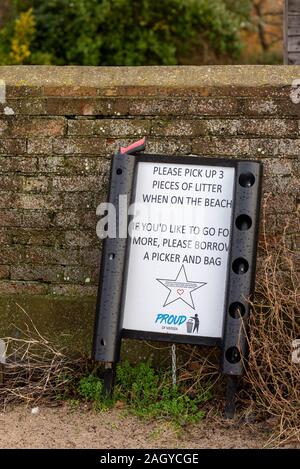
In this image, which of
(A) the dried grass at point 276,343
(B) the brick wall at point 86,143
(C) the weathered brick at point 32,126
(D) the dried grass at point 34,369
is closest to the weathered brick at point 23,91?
(B) the brick wall at point 86,143

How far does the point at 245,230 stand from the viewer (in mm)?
4242

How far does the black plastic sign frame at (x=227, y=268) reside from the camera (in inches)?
166

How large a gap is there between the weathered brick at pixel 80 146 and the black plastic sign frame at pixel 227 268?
0.41m

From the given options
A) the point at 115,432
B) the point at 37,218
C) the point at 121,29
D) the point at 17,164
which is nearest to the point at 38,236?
the point at 37,218

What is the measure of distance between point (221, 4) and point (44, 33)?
1832 millimetres

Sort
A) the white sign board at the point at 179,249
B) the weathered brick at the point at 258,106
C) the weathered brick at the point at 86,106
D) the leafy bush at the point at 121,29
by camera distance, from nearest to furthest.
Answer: the white sign board at the point at 179,249 < the weathered brick at the point at 258,106 < the weathered brick at the point at 86,106 < the leafy bush at the point at 121,29

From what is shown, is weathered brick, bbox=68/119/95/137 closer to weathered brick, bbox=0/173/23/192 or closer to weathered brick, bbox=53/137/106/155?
weathered brick, bbox=53/137/106/155

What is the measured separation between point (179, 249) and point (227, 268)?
0.27 m

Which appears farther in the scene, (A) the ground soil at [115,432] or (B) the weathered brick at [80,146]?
(B) the weathered brick at [80,146]

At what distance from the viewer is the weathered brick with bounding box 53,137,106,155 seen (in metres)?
4.76

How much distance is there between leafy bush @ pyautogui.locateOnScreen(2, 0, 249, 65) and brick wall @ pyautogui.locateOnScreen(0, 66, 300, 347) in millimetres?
3561

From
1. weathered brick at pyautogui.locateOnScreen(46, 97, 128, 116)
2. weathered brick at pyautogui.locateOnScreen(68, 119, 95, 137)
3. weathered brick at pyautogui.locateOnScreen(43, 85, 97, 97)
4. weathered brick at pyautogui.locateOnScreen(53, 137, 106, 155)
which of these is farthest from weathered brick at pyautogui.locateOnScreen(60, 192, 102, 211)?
weathered brick at pyautogui.locateOnScreen(43, 85, 97, 97)

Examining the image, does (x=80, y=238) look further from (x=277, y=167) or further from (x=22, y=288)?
(x=277, y=167)

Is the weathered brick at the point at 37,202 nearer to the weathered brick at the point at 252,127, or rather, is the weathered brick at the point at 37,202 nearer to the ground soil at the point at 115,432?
the weathered brick at the point at 252,127
